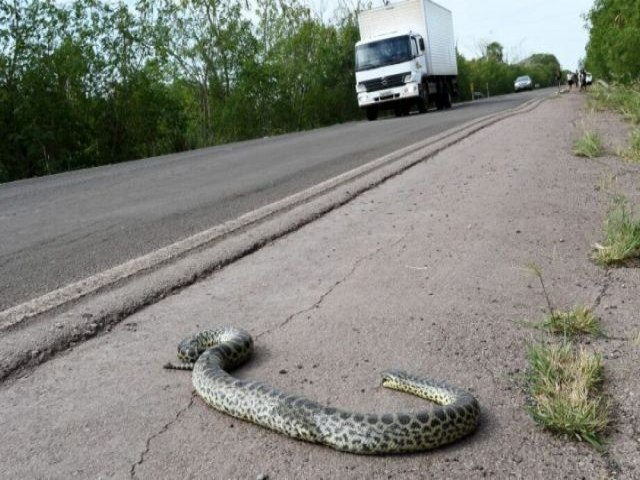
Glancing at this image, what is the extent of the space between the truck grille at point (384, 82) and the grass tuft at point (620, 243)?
25254 mm

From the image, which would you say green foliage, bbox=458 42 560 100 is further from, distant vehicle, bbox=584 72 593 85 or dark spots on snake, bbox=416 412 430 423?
dark spots on snake, bbox=416 412 430 423

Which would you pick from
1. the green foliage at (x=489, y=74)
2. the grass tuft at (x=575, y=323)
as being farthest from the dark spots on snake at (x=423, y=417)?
the green foliage at (x=489, y=74)

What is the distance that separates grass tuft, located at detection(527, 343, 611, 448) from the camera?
290 centimetres

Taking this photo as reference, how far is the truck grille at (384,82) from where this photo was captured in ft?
97.9

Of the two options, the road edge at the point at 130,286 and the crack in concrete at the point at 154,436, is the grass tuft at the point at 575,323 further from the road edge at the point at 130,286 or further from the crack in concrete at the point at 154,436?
the road edge at the point at 130,286

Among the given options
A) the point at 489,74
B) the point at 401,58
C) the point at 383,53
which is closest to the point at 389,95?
the point at 401,58

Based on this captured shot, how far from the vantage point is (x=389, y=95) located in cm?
3005

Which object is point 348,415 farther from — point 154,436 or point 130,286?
point 130,286

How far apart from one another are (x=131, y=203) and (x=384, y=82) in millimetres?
22229

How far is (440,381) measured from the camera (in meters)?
3.42

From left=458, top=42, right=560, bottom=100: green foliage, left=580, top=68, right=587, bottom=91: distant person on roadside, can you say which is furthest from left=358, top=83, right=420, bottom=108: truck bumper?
left=458, top=42, right=560, bottom=100: green foliage

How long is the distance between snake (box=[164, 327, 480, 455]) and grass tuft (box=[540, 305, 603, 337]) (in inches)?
38.7

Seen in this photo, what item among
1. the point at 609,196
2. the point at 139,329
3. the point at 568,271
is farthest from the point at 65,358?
the point at 609,196

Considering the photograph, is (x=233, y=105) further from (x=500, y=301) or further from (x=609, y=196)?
(x=500, y=301)
